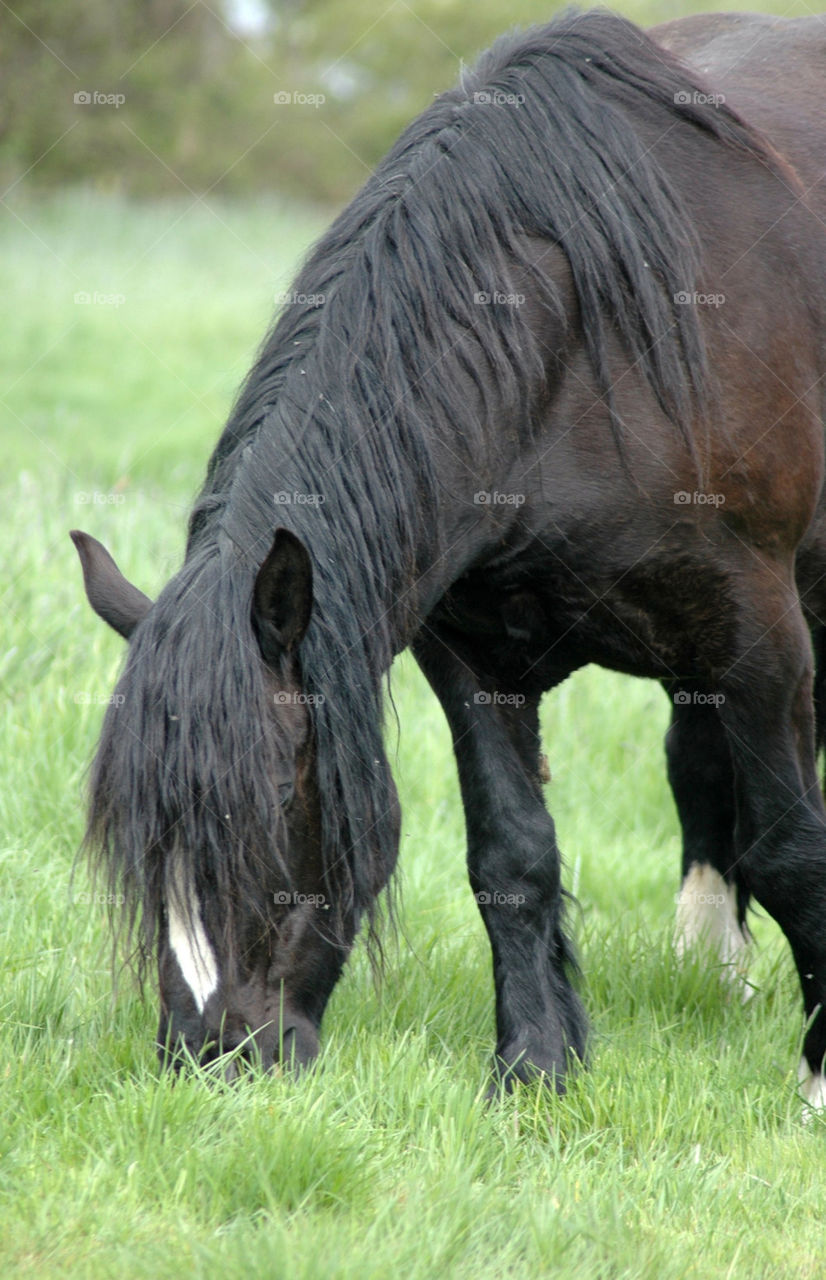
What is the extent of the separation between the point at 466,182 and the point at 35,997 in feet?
6.91

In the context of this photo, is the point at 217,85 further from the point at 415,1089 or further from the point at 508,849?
the point at 415,1089

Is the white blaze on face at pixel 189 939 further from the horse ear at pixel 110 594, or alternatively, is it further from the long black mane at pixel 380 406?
the horse ear at pixel 110 594

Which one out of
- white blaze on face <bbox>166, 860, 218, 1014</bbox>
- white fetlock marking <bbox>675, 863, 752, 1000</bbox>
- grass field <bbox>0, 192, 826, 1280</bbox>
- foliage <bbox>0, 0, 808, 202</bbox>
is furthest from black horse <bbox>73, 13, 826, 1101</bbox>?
foliage <bbox>0, 0, 808, 202</bbox>

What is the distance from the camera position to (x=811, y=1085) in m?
3.41

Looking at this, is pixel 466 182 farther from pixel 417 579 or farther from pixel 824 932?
pixel 824 932

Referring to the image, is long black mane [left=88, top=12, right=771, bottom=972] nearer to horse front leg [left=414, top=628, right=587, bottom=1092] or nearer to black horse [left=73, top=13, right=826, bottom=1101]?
black horse [left=73, top=13, right=826, bottom=1101]

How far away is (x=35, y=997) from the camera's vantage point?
3.24m

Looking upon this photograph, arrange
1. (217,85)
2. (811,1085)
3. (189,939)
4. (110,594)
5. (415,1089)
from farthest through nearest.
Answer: (217,85) → (811,1085) → (415,1089) → (110,594) → (189,939)

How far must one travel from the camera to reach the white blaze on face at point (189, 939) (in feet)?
8.17

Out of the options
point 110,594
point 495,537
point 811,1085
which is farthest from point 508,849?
point 110,594

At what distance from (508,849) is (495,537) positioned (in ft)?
2.79

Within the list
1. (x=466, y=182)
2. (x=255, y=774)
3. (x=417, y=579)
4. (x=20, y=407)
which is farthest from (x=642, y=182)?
(x=20, y=407)

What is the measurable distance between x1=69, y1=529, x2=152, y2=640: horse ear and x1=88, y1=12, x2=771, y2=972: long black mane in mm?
153

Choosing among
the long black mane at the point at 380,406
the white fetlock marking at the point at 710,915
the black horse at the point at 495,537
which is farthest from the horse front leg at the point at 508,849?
the white fetlock marking at the point at 710,915
